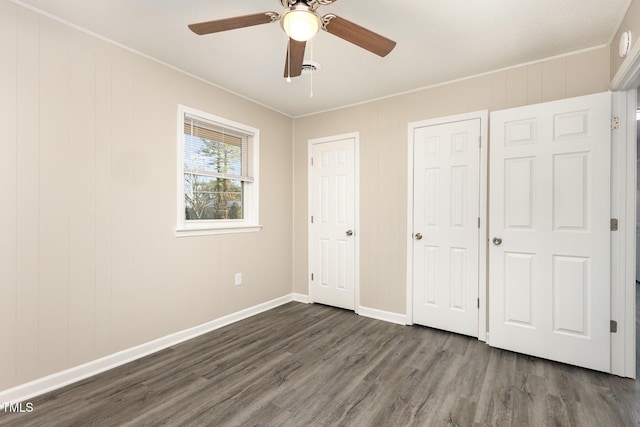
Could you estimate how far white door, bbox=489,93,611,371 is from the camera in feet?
7.53

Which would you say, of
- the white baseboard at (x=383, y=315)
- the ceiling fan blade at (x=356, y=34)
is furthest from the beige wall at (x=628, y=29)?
the white baseboard at (x=383, y=315)

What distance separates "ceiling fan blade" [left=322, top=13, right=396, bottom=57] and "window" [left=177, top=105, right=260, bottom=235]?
5.95 feet

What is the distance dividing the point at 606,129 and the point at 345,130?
7.88ft

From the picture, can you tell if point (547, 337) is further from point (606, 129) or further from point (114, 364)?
point (114, 364)

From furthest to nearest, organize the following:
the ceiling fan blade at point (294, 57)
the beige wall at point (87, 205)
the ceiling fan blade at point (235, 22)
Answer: the beige wall at point (87, 205), the ceiling fan blade at point (294, 57), the ceiling fan blade at point (235, 22)

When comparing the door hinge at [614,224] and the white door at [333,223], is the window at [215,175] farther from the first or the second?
the door hinge at [614,224]

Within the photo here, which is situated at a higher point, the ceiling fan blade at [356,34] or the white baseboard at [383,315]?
the ceiling fan blade at [356,34]

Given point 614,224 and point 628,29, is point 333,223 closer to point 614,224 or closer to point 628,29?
point 614,224

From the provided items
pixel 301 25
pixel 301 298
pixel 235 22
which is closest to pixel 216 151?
pixel 235 22

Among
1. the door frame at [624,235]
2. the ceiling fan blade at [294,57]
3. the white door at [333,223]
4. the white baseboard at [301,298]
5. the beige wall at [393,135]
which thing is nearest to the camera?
the ceiling fan blade at [294,57]

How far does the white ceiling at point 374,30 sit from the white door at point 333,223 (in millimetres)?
905

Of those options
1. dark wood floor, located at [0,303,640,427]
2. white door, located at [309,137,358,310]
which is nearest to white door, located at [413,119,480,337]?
Result: dark wood floor, located at [0,303,640,427]

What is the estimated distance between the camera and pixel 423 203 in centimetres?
320

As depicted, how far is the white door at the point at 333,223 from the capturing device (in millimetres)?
3738
